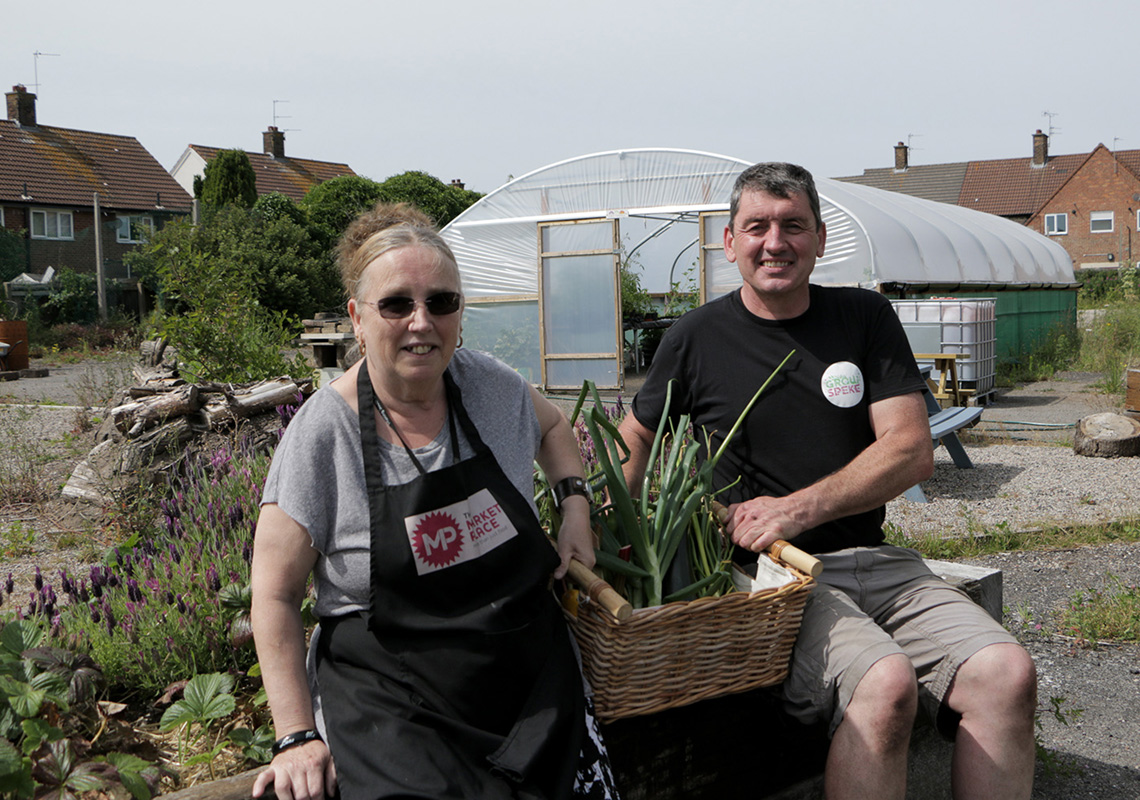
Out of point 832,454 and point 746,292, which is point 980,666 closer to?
point 832,454

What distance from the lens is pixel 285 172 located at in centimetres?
4450

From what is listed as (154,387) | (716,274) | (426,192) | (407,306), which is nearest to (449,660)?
(407,306)

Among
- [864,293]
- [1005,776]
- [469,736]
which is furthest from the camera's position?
[864,293]

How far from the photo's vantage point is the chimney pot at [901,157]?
5559 centimetres

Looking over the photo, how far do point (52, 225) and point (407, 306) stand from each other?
34966mm

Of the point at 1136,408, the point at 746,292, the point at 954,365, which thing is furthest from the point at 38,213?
the point at 746,292

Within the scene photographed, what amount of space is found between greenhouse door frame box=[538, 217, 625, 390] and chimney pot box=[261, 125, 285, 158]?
35.6m

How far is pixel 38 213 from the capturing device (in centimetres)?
3183

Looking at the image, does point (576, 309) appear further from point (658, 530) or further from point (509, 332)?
point (658, 530)

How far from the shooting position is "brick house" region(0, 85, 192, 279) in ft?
102

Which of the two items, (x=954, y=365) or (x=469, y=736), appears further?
(x=954, y=365)

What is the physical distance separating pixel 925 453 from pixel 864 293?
52cm

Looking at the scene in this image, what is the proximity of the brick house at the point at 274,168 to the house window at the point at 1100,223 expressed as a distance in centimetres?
3550

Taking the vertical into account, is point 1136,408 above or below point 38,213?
below
